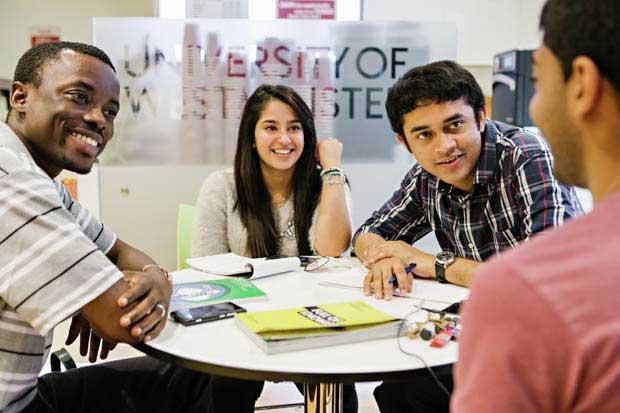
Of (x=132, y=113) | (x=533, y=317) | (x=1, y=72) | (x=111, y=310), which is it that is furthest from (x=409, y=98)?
(x=1, y=72)

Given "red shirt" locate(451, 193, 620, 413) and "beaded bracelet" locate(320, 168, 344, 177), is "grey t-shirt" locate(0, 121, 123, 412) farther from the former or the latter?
"beaded bracelet" locate(320, 168, 344, 177)

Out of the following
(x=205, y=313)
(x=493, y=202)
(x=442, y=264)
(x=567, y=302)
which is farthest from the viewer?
(x=493, y=202)

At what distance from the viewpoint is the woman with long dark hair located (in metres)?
2.12

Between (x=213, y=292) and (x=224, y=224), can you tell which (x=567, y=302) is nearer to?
(x=213, y=292)

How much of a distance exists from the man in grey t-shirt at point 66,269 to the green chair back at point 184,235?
2.62ft

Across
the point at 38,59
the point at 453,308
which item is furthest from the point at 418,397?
the point at 38,59

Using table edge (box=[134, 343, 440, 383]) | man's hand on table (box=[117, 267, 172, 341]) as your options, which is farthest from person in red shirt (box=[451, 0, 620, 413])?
man's hand on table (box=[117, 267, 172, 341])

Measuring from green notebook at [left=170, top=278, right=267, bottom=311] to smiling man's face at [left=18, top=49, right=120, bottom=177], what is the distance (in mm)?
395

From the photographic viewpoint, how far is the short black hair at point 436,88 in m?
1.65

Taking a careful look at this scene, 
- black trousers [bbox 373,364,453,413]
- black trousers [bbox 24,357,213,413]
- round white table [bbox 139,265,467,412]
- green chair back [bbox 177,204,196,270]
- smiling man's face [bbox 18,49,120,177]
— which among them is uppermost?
smiling man's face [bbox 18,49,120,177]

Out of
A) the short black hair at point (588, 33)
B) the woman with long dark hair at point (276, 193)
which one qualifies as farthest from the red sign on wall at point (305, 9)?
the short black hair at point (588, 33)

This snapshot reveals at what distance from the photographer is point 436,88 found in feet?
5.41

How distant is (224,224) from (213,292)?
0.78m

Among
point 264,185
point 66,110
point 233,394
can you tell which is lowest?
point 233,394
